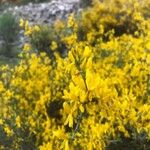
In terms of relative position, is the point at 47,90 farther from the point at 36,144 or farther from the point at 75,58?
the point at 75,58

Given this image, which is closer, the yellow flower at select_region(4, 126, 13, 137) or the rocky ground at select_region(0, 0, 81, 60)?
the yellow flower at select_region(4, 126, 13, 137)

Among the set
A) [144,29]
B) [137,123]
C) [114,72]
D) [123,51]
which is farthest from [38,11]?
[137,123]

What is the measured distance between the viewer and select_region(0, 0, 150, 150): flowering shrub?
10.3 feet

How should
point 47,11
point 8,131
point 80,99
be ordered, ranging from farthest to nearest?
Answer: point 47,11 → point 8,131 → point 80,99

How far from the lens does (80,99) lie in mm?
3000

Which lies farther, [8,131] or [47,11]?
[47,11]

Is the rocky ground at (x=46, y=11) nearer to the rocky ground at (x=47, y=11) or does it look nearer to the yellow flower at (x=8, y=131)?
the rocky ground at (x=47, y=11)

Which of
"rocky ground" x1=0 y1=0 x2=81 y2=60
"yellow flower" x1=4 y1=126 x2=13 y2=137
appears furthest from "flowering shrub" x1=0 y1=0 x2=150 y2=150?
"rocky ground" x1=0 y1=0 x2=81 y2=60

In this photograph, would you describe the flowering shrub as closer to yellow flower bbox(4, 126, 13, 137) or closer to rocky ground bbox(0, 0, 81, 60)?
yellow flower bbox(4, 126, 13, 137)

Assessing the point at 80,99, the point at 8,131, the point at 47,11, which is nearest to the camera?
the point at 80,99

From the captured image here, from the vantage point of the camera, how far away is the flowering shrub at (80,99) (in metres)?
3.14

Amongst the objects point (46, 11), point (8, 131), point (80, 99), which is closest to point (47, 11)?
point (46, 11)

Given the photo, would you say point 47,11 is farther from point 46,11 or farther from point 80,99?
point 80,99

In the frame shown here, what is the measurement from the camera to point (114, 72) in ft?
17.1
